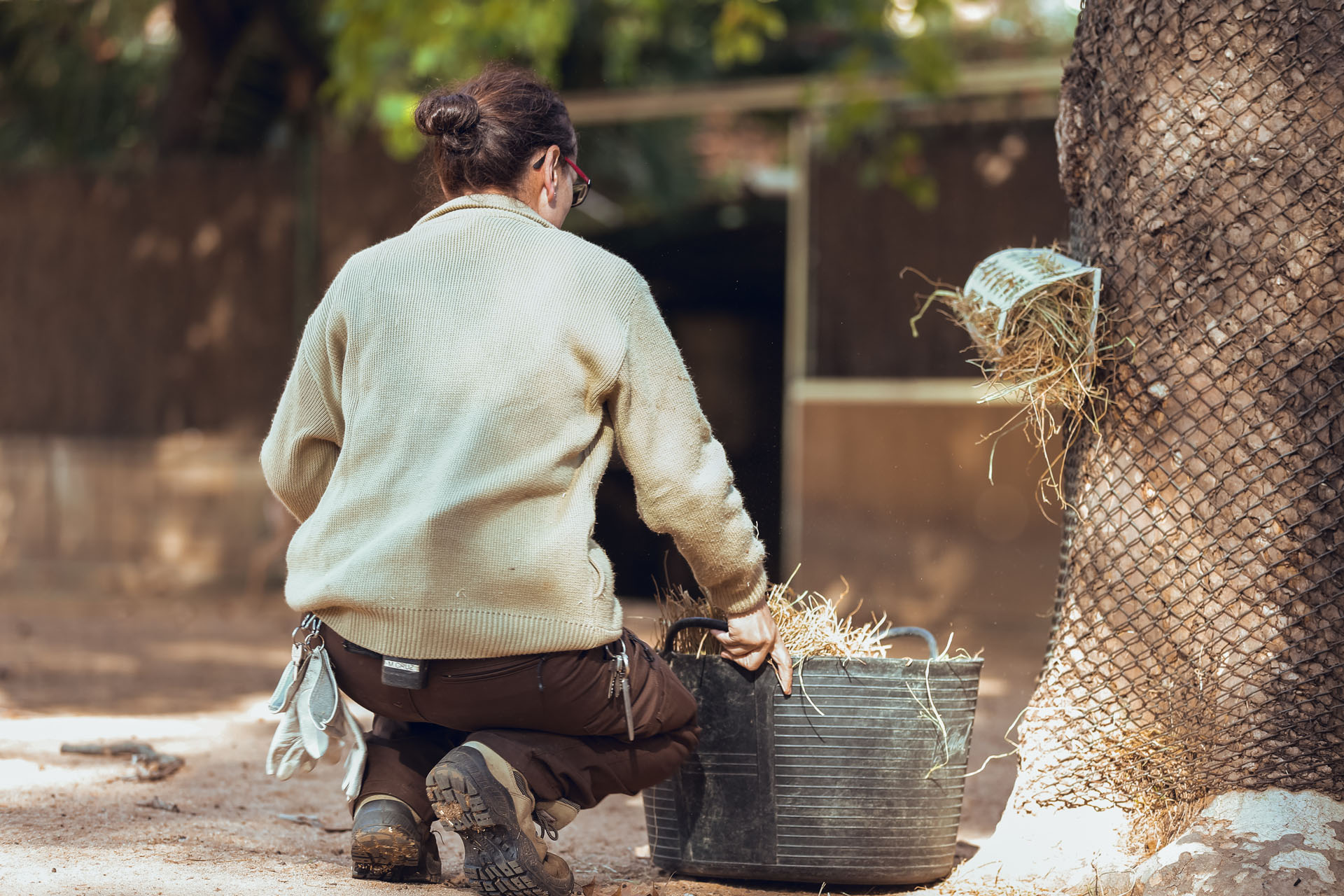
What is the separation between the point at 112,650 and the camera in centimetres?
717

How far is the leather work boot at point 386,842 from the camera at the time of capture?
2896 mm

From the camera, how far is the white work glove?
9.44 ft

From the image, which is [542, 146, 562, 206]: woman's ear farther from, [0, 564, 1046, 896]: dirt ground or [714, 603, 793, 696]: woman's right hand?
[0, 564, 1046, 896]: dirt ground

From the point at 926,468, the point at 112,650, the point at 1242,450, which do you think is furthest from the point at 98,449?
the point at 1242,450

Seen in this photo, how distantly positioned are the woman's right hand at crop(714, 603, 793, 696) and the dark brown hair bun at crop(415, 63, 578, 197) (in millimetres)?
1047

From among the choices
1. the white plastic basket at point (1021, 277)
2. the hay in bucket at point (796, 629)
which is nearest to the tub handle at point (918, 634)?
the hay in bucket at point (796, 629)

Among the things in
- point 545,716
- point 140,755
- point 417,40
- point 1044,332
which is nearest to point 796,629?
point 545,716

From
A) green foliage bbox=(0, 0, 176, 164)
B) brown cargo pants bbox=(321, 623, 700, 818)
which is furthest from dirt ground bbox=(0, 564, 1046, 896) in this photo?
green foliage bbox=(0, 0, 176, 164)

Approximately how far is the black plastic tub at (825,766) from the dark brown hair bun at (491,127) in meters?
1.07

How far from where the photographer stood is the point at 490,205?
9.41 feet

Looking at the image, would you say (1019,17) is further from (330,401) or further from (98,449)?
(330,401)

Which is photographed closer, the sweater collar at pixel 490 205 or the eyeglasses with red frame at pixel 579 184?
the sweater collar at pixel 490 205

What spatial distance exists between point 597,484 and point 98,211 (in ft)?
26.4

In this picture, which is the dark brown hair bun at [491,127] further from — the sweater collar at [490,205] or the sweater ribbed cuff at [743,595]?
the sweater ribbed cuff at [743,595]
